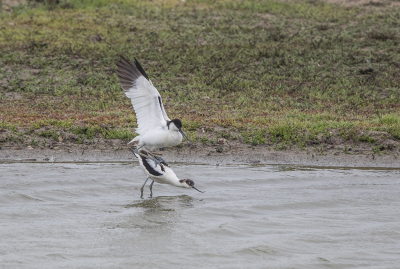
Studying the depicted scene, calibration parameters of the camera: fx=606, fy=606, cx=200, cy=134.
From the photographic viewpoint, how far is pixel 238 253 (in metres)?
5.46

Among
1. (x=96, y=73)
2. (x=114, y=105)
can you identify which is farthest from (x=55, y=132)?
(x=96, y=73)

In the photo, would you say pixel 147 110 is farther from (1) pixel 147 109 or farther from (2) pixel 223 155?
(2) pixel 223 155

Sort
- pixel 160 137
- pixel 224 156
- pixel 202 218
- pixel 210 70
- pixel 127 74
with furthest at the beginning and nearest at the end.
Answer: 1. pixel 210 70
2. pixel 224 156
3. pixel 127 74
4. pixel 160 137
5. pixel 202 218

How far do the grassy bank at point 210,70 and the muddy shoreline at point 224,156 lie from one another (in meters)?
0.20

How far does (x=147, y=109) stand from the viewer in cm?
720

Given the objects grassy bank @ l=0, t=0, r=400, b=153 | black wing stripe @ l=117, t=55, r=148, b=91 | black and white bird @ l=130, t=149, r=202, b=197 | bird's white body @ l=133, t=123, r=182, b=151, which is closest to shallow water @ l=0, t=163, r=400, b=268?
black and white bird @ l=130, t=149, r=202, b=197

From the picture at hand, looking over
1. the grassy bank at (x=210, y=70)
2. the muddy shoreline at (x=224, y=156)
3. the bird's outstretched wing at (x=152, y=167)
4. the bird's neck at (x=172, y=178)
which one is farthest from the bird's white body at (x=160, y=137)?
the grassy bank at (x=210, y=70)

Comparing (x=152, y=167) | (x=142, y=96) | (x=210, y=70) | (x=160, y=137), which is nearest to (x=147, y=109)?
(x=142, y=96)

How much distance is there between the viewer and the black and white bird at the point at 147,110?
6941mm

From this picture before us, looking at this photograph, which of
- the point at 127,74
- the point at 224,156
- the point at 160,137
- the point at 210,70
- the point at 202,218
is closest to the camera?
the point at 202,218

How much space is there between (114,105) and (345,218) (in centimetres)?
473

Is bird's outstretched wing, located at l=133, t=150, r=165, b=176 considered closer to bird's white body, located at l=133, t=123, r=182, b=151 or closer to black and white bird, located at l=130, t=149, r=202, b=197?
black and white bird, located at l=130, t=149, r=202, b=197

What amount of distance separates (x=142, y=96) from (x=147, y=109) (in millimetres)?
183

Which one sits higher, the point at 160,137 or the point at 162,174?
the point at 160,137
